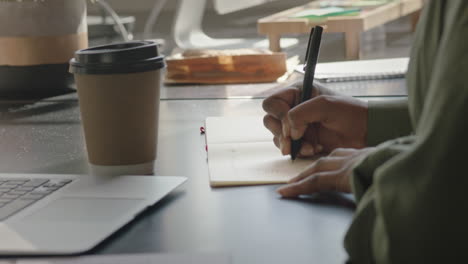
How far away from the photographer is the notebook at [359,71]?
4.36 ft

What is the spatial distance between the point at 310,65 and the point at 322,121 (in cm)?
7

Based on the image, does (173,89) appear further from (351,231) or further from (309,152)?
(351,231)

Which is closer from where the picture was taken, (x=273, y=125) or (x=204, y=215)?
(x=204, y=215)

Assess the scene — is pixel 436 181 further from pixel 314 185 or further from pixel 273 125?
pixel 273 125

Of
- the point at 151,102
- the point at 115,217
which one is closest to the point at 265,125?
the point at 151,102

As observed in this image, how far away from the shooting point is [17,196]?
0.72 meters

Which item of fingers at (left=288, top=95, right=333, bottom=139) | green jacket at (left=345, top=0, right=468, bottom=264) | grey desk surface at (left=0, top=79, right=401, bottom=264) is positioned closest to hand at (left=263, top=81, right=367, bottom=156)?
fingers at (left=288, top=95, right=333, bottom=139)

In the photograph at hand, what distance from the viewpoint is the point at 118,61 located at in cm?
76

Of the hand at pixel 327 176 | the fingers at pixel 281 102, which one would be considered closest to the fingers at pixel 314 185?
the hand at pixel 327 176

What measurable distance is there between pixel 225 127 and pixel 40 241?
0.45m

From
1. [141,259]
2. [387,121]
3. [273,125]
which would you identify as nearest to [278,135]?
[273,125]

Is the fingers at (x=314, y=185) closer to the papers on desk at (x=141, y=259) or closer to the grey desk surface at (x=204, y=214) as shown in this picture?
the grey desk surface at (x=204, y=214)

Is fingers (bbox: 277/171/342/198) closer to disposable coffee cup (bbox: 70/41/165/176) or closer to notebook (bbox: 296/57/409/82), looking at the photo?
disposable coffee cup (bbox: 70/41/165/176)

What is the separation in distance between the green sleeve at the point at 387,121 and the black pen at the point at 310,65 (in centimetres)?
8
